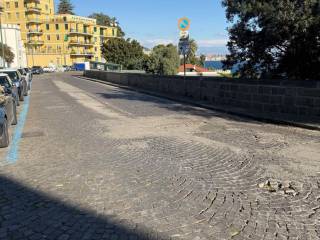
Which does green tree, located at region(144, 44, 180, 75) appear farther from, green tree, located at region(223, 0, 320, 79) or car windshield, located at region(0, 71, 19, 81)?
green tree, located at region(223, 0, 320, 79)

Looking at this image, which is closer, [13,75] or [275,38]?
[275,38]

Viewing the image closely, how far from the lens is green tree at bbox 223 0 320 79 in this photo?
10.5 metres

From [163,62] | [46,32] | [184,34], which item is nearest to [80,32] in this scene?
[46,32]

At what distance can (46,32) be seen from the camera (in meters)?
105

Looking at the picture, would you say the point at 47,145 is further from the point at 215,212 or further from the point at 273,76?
the point at 273,76

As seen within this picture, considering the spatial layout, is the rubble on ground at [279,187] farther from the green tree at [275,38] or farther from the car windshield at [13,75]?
the car windshield at [13,75]

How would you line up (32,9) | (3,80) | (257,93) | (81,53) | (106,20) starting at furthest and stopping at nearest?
1. (106,20)
2. (81,53)
3. (32,9)
4. (3,80)
5. (257,93)

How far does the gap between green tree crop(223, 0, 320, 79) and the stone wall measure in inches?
39.0

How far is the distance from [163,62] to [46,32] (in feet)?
198

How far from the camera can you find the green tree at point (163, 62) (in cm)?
5805

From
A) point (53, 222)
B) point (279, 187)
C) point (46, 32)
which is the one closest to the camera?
point (53, 222)

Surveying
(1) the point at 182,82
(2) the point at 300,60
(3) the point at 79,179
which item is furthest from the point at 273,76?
(3) the point at 79,179

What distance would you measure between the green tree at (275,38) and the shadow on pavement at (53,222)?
8.85 meters

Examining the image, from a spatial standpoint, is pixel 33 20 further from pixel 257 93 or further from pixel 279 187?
pixel 279 187
